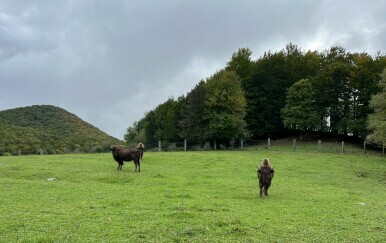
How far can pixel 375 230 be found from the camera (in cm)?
1125

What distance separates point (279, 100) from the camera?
207 ft

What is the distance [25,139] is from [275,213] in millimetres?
55783

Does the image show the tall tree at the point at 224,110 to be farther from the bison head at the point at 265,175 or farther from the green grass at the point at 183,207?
the bison head at the point at 265,175

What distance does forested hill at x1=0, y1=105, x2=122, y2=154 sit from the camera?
55031mm

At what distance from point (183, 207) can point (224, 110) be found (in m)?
39.3

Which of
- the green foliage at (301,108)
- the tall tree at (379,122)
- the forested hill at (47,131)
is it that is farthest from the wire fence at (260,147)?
the tall tree at (379,122)

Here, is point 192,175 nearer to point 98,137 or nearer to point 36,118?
point 98,137

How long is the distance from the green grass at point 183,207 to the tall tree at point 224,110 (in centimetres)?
2359

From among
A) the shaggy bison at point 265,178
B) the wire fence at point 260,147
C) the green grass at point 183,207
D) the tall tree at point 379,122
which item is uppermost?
the tall tree at point 379,122

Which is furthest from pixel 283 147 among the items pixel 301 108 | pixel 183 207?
pixel 183 207

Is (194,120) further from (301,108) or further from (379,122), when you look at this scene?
(379,122)

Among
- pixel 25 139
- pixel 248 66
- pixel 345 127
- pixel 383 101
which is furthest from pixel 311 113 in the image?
pixel 25 139

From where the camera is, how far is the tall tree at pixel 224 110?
50.4 metres

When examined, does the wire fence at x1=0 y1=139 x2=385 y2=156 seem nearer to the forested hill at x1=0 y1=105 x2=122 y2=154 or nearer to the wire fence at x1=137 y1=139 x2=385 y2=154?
the wire fence at x1=137 y1=139 x2=385 y2=154
